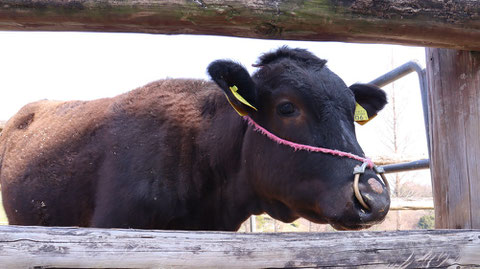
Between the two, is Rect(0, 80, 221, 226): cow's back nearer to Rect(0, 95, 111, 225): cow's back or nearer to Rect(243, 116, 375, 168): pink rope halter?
Rect(0, 95, 111, 225): cow's back

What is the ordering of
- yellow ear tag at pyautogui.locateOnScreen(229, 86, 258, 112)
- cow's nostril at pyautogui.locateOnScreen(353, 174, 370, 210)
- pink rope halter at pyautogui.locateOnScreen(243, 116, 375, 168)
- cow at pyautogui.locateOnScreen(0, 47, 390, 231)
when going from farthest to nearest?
yellow ear tag at pyautogui.locateOnScreen(229, 86, 258, 112) → cow at pyautogui.locateOnScreen(0, 47, 390, 231) → pink rope halter at pyautogui.locateOnScreen(243, 116, 375, 168) → cow's nostril at pyautogui.locateOnScreen(353, 174, 370, 210)

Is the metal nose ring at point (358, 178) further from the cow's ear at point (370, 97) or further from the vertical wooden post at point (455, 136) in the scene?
the cow's ear at point (370, 97)

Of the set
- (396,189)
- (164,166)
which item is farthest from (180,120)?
(396,189)

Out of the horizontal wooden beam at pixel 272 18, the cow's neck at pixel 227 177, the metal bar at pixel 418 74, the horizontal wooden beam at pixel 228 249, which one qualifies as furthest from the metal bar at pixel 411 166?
the horizontal wooden beam at pixel 228 249

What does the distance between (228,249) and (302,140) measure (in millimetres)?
1318

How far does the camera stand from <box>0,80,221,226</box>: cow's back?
3.81 m

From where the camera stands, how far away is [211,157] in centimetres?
368

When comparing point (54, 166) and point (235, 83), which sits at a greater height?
point (235, 83)

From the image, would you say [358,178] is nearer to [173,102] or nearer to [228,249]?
[228,249]

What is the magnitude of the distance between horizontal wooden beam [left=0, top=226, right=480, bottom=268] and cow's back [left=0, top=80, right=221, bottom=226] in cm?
186

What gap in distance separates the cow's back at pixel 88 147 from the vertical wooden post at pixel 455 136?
1852 mm

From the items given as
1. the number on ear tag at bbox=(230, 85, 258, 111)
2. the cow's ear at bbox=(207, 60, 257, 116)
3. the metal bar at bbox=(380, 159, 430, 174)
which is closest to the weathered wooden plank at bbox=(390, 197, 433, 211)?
the metal bar at bbox=(380, 159, 430, 174)

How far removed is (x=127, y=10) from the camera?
6.92 ft

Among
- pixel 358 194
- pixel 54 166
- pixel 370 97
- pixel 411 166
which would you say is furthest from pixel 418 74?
pixel 54 166
